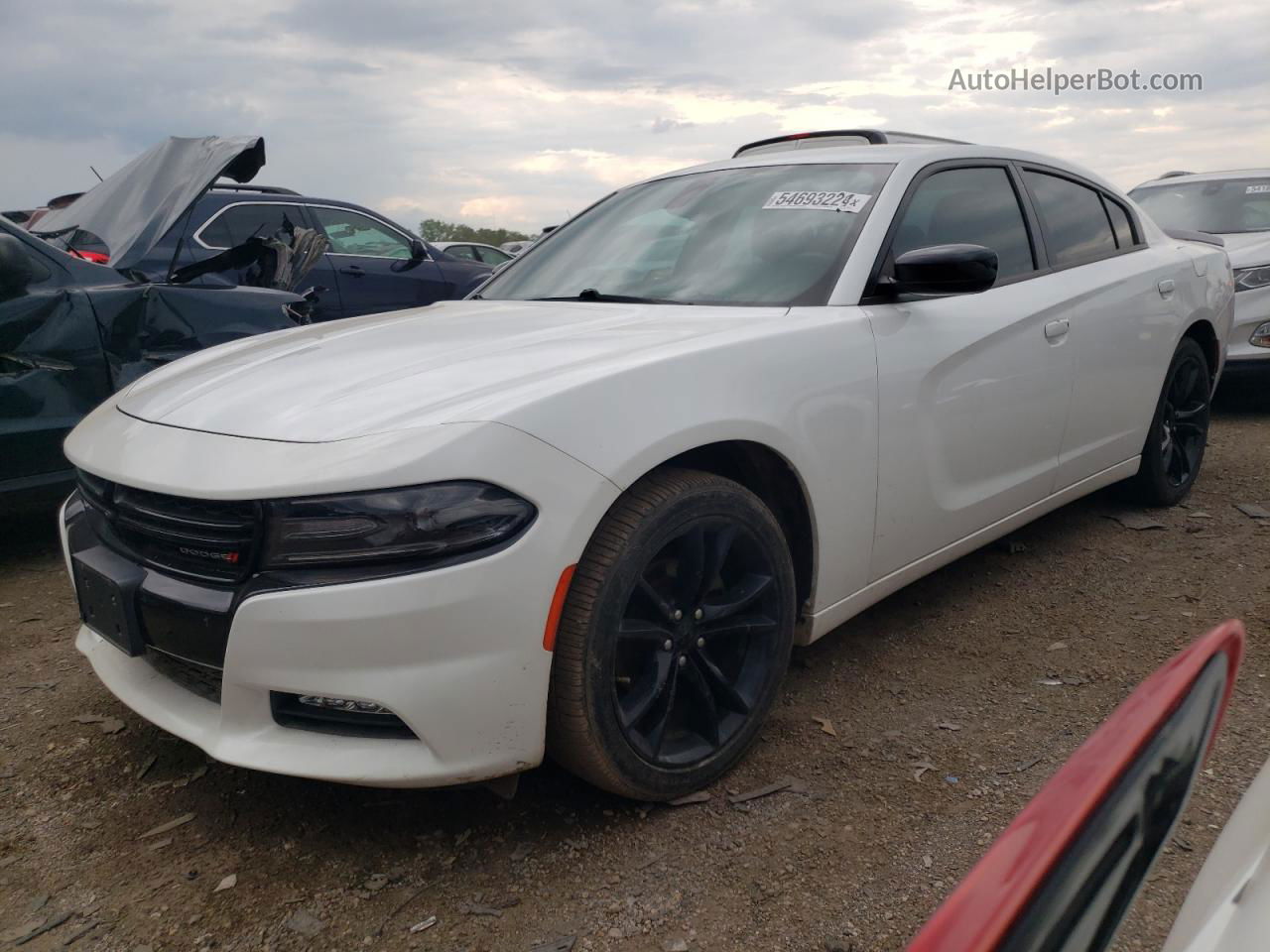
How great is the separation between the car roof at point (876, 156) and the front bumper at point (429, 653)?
1.63 meters

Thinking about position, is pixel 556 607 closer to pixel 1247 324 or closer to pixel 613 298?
pixel 613 298

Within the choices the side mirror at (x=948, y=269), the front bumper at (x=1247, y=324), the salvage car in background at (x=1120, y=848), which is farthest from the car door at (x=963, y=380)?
the front bumper at (x=1247, y=324)

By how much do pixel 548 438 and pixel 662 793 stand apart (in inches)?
32.7

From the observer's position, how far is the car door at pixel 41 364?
144 inches

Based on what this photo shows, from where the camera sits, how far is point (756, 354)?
2256 millimetres

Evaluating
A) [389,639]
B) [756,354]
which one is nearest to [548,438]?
[389,639]

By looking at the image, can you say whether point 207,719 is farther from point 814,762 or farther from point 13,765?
point 814,762

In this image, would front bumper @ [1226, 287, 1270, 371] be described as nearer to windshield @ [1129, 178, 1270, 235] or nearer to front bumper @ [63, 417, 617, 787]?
windshield @ [1129, 178, 1270, 235]

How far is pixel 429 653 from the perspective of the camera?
1.77 meters

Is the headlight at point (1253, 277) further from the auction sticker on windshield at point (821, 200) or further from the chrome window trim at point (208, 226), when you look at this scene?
the chrome window trim at point (208, 226)

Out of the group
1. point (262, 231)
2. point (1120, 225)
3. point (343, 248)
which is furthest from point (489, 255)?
point (1120, 225)

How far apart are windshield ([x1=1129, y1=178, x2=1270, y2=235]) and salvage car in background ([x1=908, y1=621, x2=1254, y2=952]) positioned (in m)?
7.20

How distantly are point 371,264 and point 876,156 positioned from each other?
563 cm

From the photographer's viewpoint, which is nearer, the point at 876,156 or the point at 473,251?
the point at 876,156
